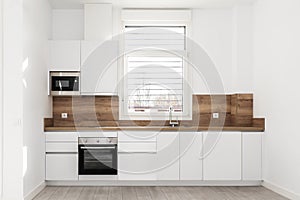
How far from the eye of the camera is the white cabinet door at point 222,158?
6.91 metres

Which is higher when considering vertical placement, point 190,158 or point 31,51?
point 31,51

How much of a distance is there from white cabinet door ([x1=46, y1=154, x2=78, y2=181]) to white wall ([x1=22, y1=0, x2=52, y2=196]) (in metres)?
0.10

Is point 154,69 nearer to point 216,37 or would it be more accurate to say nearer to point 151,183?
point 216,37

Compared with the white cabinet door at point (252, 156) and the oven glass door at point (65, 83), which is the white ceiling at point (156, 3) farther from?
the white cabinet door at point (252, 156)

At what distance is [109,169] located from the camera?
6.87 meters

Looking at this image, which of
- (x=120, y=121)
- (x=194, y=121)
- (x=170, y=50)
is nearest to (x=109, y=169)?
(x=120, y=121)

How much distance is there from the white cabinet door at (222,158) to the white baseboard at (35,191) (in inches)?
85.7

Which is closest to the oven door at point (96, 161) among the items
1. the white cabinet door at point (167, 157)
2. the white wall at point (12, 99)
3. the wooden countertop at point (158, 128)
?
the wooden countertop at point (158, 128)

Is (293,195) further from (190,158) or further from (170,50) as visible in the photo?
(170,50)

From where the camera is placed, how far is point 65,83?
7.21 m

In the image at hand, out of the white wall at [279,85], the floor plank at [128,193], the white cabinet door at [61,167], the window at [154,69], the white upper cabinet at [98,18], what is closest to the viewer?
the white wall at [279,85]

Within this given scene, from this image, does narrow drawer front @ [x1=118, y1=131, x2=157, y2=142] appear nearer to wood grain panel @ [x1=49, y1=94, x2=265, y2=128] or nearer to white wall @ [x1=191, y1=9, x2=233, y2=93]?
wood grain panel @ [x1=49, y1=94, x2=265, y2=128]

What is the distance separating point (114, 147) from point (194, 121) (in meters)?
1.38

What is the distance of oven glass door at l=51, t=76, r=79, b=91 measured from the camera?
23.6 ft
